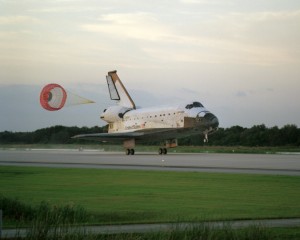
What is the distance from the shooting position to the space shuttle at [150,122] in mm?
65438

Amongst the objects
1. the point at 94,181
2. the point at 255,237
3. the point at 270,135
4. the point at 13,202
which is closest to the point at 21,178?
the point at 94,181

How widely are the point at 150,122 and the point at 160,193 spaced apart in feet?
148

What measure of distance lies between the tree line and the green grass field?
50.5 meters

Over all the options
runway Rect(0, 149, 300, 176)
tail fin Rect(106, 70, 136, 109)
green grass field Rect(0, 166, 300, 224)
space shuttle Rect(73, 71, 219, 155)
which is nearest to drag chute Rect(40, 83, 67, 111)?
runway Rect(0, 149, 300, 176)

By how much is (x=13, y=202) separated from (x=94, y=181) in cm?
973

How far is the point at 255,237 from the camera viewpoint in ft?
52.5

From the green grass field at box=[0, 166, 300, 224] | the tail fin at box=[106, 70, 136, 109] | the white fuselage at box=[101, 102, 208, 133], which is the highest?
the tail fin at box=[106, 70, 136, 109]

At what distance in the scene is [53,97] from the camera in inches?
1797

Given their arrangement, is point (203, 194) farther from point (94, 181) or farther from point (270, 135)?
point (270, 135)

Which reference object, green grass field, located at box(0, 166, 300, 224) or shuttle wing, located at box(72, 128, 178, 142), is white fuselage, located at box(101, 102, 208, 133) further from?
green grass field, located at box(0, 166, 300, 224)

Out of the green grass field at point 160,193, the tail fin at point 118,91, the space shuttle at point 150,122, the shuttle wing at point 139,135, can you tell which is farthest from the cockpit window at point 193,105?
the green grass field at point 160,193

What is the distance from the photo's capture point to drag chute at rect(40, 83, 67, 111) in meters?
44.5

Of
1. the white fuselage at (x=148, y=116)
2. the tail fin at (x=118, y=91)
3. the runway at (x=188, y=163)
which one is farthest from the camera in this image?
the tail fin at (x=118, y=91)

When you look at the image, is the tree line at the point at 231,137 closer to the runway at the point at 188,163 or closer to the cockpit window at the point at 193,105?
the cockpit window at the point at 193,105
